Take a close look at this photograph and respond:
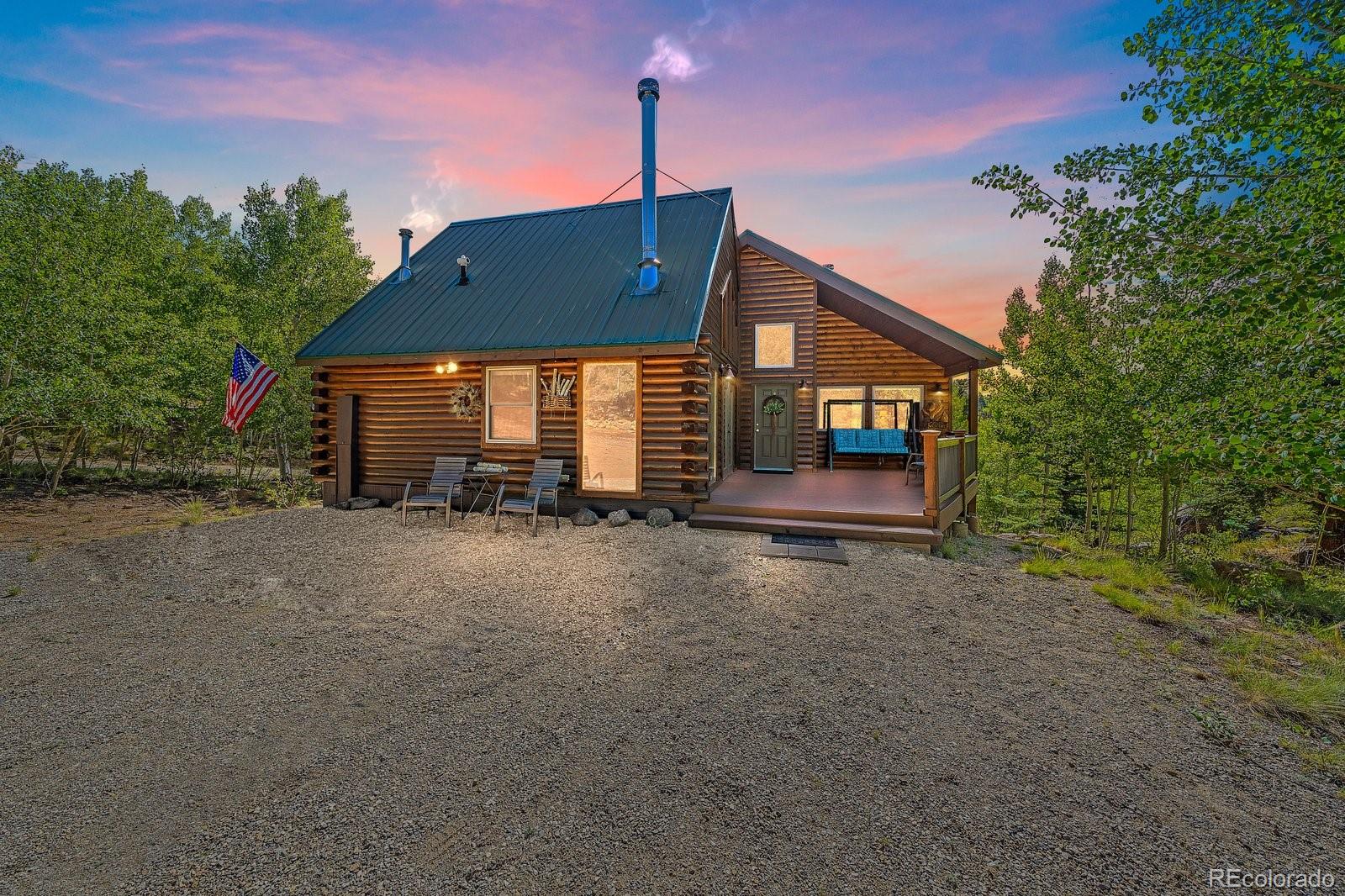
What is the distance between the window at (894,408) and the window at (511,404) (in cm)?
910


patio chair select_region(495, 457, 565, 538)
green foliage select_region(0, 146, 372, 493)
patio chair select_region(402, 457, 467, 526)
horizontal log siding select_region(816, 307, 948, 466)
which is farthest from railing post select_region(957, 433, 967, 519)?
green foliage select_region(0, 146, 372, 493)

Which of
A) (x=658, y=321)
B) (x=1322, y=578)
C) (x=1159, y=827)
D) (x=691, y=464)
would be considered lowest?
(x=1322, y=578)

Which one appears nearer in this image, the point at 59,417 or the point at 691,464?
the point at 691,464

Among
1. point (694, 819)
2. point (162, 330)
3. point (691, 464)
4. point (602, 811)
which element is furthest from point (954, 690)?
point (162, 330)

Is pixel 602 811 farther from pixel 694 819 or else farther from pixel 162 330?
pixel 162 330

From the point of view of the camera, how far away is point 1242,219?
4.37 metres

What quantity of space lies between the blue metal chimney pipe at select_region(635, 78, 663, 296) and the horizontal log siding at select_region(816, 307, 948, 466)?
18.7 feet

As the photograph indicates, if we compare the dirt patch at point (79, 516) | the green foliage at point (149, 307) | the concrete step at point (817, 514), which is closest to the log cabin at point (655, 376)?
the concrete step at point (817, 514)

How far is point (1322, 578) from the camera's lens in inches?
299

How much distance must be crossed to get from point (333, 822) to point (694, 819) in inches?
65.4

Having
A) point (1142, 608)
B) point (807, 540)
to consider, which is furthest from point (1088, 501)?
point (807, 540)

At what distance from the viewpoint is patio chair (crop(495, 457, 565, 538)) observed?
8.19 metres

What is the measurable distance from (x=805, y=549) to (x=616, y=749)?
15.3 feet

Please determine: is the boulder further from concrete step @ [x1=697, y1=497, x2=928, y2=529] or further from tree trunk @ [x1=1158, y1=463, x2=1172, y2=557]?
tree trunk @ [x1=1158, y1=463, x2=1172, y2=557]
